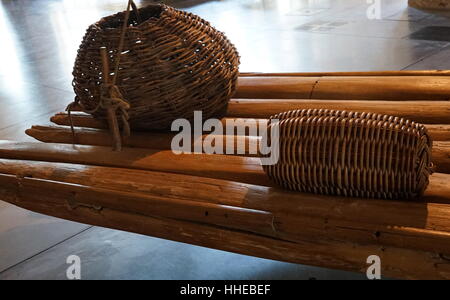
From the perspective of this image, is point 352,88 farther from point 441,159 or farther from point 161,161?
point 161,161

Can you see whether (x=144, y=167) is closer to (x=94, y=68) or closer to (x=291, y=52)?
(x=94, y=68)

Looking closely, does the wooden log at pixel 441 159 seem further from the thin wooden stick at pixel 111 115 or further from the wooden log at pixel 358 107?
the thin wooden stick at pixel 111 115

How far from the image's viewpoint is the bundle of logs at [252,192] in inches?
50.9

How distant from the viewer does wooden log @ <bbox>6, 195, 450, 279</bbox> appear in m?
1.26

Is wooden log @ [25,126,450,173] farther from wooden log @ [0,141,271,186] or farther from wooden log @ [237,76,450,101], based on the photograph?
wooden log @ [237,76,450,101]

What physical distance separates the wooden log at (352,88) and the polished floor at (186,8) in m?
0.66

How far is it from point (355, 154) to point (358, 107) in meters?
0.65

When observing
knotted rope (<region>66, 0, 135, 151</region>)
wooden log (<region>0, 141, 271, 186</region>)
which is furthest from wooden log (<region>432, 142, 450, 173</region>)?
knotted rope (<region>66, 0, 135, 151</region>)

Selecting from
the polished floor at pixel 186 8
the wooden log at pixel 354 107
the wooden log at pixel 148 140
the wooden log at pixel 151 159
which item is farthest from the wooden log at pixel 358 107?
the polished floor at pixel 186 8

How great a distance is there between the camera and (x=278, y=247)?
4.64ft

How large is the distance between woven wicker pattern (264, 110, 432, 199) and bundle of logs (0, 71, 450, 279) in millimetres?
37

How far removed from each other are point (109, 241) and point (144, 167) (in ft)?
2.22

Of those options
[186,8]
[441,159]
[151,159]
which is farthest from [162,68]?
[186,8]

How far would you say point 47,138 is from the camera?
7.22 ft
